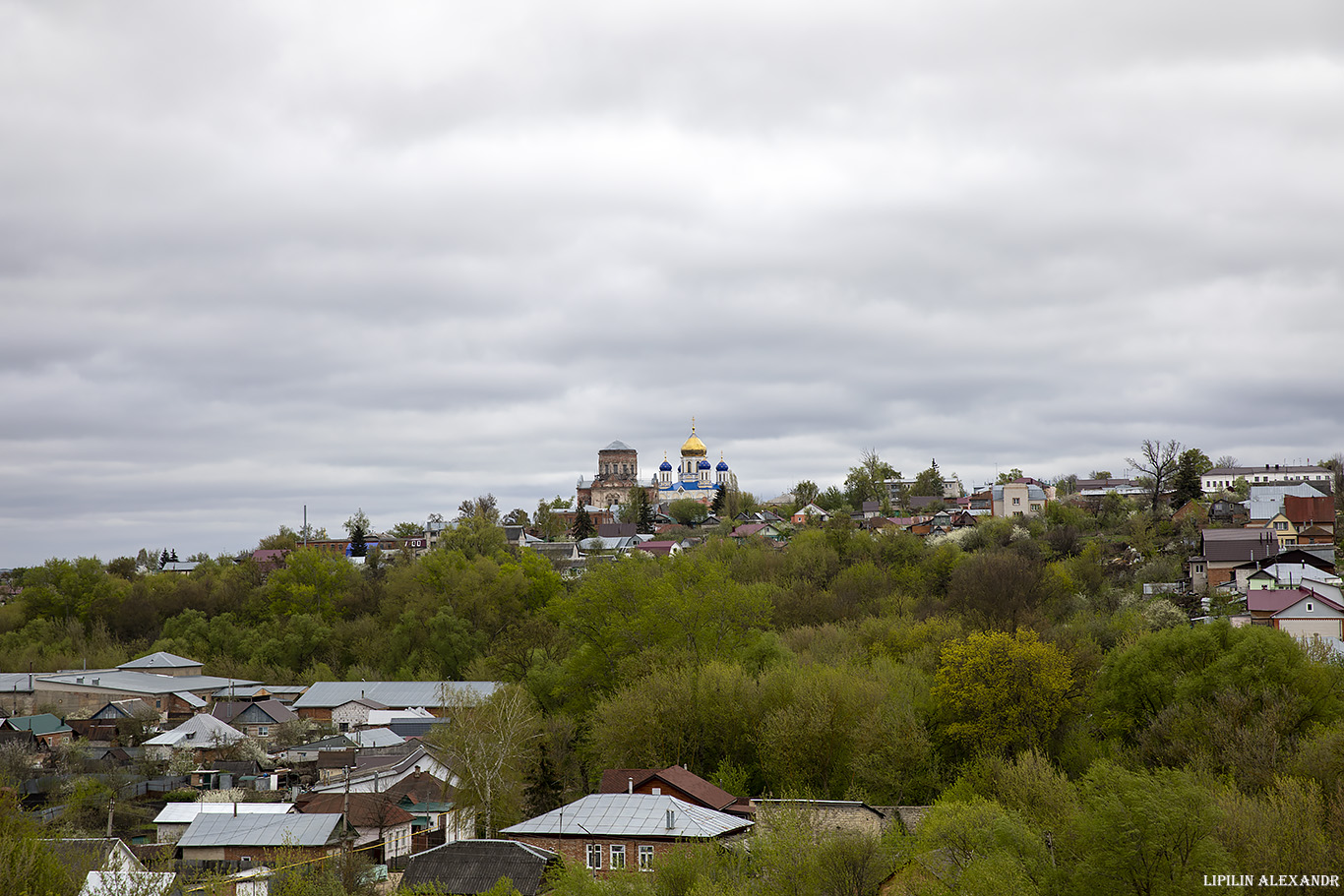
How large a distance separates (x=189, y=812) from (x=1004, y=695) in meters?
26.6

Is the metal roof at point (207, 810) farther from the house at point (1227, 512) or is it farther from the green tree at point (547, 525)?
the green tree at point (547, 525)

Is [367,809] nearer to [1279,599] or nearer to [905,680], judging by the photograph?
[905,680]

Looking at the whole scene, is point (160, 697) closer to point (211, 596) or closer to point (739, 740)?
point (211, 596)

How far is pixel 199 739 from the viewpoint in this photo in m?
52.0

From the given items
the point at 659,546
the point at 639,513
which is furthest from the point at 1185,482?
the point at 639,513

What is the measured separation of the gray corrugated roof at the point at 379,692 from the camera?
58697mm

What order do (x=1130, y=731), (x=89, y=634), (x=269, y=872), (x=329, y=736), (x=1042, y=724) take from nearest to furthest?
(x=269, y=872)
(x=1130, y=731)
(x=1042, y=724)
(x=329, y=736)
(x=89, y=634)

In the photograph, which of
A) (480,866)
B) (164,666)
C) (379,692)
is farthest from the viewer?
(164,666)

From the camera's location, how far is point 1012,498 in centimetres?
9069

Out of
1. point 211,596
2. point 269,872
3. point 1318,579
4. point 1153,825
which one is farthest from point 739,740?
point 211,596

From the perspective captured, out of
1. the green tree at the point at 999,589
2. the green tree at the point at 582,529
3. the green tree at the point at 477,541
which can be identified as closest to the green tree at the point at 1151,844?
the green tree at the point at 999,589

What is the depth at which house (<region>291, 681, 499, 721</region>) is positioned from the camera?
58.1 metres

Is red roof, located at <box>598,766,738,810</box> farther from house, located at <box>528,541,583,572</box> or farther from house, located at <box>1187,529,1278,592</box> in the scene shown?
house, located at <box>528,541,583,572</box>

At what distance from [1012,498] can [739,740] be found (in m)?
58.4
